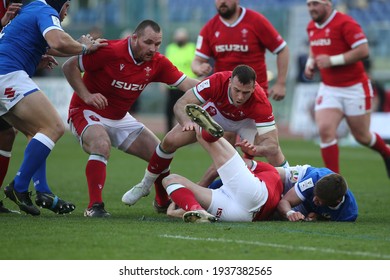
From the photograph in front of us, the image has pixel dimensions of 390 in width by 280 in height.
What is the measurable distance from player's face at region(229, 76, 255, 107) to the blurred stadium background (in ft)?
47.3

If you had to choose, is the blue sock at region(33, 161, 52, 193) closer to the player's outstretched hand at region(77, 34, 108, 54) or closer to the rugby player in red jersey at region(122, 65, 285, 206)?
the rugby player in red jersey at region(122, 65, 285, 206)

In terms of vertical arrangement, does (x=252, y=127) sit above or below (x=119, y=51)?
below

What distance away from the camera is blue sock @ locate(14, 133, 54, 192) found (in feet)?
28.1

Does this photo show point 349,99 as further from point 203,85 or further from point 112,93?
point 112,93

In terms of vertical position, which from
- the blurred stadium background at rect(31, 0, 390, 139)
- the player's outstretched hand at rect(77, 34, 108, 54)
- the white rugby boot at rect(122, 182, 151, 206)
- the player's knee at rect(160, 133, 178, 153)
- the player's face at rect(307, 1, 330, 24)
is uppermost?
the player's outstretched hand at rect(77, 34, 108, 54)

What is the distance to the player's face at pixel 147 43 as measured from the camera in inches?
358

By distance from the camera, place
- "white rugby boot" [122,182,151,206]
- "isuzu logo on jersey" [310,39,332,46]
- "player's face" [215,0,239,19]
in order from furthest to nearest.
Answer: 1. "isuzu logo on jersey" [310,39,332,46]
2. "player's face" [215,0,239,19]
3. "white rugby boot" [122,182,151,206]

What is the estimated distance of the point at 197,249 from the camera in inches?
266

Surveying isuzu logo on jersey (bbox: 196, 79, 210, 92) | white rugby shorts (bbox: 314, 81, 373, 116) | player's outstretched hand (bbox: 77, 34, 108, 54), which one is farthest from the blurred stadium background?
player's outstretched hand (bbox: 77, 34, 108, 54)

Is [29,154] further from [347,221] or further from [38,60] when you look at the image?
[347,221]

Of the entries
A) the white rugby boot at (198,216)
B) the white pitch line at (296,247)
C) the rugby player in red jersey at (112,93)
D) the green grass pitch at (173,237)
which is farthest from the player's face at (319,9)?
the white pitch line at (296,247)

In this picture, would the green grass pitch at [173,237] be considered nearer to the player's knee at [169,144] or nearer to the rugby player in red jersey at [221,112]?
the rugby player in red jersey at [221,112]

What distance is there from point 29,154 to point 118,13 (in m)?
23.3
